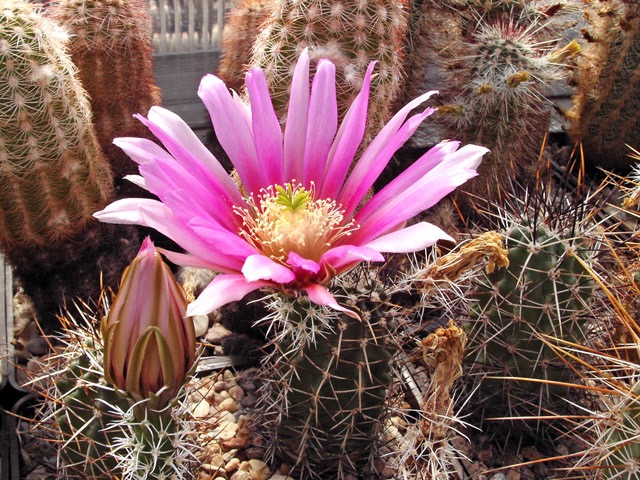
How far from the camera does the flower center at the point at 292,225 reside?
0.86 metres

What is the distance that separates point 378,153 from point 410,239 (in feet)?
0.63

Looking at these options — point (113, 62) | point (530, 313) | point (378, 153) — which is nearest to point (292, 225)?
point (378, 153)

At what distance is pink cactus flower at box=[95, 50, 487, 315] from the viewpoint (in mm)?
739

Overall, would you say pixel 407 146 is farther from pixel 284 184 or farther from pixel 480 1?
pixel 284 184

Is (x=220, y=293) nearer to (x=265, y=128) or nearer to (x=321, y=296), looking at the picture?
(x=321, y=296)

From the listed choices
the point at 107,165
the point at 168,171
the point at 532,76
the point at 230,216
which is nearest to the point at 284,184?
the point at 230,216

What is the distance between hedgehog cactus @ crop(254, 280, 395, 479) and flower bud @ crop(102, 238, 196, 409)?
15cm

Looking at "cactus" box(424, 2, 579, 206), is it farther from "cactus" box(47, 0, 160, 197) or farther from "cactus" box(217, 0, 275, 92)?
"cactus" box(47, 0, 160, 197)

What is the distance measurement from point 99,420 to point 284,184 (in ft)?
1.32

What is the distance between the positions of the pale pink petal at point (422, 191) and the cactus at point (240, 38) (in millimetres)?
995

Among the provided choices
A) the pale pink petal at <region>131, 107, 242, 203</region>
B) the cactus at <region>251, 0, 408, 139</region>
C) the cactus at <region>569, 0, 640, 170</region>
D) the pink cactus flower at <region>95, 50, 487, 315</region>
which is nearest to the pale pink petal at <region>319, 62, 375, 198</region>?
the pink cactus flower at <region>95, 50, 487, 315</region>

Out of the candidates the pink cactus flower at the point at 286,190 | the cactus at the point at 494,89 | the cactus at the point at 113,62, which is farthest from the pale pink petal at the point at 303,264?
the cactus at the point at 113,62

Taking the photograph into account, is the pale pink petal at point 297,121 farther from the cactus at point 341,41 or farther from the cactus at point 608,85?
the cactus at point 608,85

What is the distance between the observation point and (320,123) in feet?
2.97
